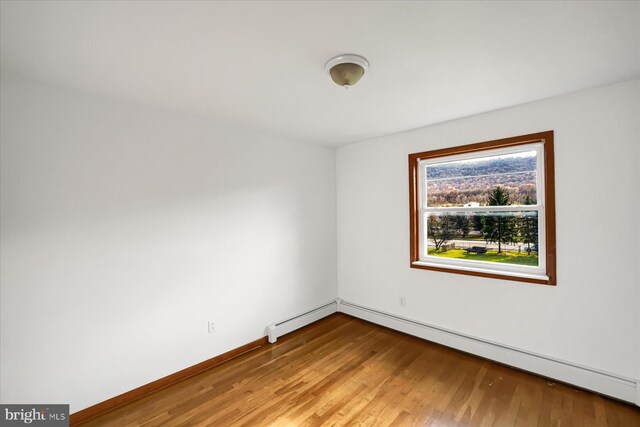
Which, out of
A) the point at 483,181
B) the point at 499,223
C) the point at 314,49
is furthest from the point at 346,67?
the point at 499,223

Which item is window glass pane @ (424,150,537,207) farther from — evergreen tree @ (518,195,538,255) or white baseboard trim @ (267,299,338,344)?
white baseboard trim @ (267,299,338,344)

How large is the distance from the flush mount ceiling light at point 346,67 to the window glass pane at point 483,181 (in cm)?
185

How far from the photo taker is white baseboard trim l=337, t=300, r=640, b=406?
213 centimetres

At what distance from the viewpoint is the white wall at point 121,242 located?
73.0 inches

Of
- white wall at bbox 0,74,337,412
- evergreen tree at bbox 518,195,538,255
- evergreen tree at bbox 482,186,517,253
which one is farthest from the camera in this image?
evergreen tree at bbox 482,186,517,253

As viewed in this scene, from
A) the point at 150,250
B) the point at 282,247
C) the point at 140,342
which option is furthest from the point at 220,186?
the point at 140,342

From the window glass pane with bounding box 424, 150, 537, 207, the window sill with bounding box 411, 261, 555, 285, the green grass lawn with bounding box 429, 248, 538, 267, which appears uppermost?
the window glass pane with bounding box 424, 150, 537, 207

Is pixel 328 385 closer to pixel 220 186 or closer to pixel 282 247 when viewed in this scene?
pixel 282 247

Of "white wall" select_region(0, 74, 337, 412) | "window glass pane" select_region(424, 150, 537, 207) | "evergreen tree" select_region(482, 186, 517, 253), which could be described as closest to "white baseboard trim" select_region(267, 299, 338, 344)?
"white wall" select_region(0, 74, 337, 412)

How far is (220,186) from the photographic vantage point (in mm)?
2842

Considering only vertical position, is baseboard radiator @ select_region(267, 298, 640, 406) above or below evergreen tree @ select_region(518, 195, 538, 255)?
below

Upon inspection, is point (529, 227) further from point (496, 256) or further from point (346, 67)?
point (346, 67)

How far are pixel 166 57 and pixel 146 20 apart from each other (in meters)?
0.33

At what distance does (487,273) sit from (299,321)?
7.29 feet
